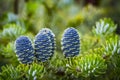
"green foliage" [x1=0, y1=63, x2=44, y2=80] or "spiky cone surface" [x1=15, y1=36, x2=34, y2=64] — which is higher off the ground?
"spiky cone surface" [x1=15, y1=36, x2=34, y2=64]

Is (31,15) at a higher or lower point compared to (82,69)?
higher

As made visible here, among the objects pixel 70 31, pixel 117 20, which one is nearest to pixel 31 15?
pixel 117 20

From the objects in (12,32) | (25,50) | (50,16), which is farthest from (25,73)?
(50,16)

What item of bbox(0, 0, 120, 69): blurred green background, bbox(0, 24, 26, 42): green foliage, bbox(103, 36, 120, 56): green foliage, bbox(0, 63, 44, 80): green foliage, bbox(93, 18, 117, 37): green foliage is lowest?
bbox(0, 63, 44, 80): green foliage

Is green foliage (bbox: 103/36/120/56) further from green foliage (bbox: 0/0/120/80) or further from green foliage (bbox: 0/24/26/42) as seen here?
green foliage (bbox: 0/24/26/42)

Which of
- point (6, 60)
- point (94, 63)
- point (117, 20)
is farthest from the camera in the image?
point (117, 20)

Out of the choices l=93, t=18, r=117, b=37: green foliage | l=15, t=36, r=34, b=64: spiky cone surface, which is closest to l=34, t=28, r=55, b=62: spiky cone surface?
l=15, t=36, r=34, b=64: spiky cone surface

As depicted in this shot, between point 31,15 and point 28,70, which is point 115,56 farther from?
point 31,15

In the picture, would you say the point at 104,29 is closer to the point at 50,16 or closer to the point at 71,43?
the point at 71,43
